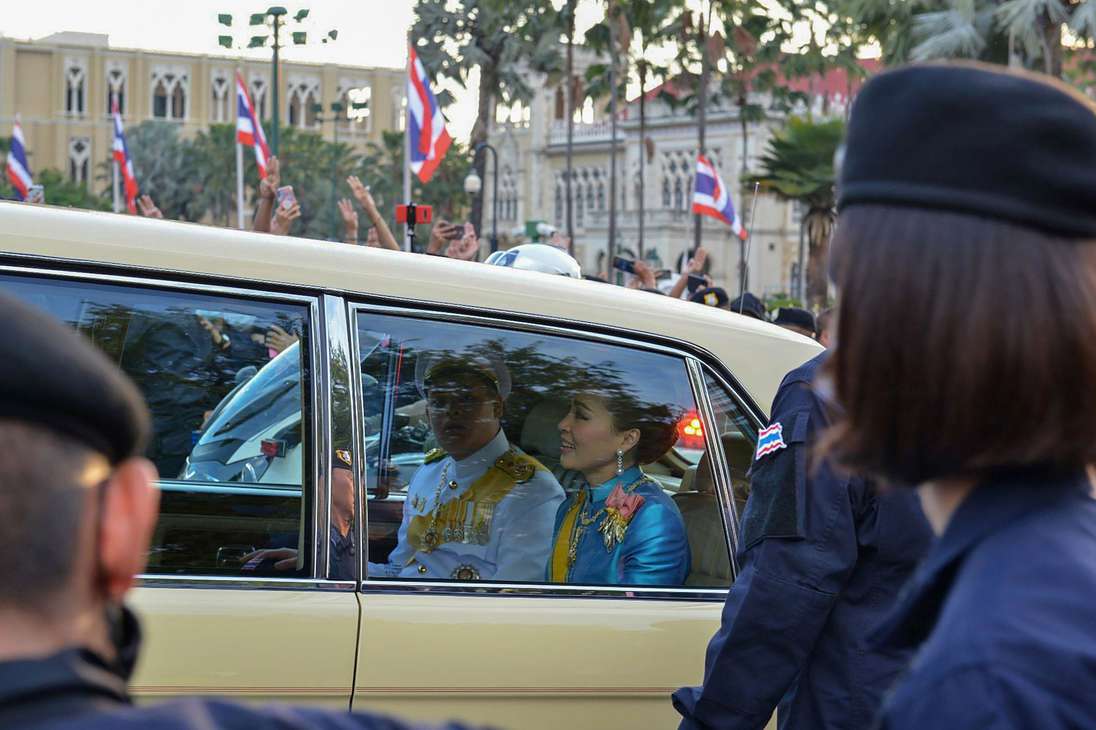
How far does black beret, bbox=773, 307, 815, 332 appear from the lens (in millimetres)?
9211

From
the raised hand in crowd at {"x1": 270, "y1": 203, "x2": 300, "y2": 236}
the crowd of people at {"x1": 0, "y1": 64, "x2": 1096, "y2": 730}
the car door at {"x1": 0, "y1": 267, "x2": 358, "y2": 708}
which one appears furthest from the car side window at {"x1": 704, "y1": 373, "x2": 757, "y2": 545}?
the raised hand in crowd at {"x1": 270, "y1": 203, "x2": 300, "y2": 236}

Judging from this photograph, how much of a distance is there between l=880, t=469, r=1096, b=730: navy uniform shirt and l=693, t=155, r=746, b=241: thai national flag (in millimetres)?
19066

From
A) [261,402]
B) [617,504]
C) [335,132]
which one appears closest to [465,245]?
[617,504]

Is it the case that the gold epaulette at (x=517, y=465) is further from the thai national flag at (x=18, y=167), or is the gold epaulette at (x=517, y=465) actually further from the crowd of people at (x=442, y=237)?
the thai national flag at (x=18, y=167)

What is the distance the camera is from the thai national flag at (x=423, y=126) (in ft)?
59.3

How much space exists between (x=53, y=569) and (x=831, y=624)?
1967 millimetres

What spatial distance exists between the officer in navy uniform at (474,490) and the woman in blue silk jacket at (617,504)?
2.5 inches

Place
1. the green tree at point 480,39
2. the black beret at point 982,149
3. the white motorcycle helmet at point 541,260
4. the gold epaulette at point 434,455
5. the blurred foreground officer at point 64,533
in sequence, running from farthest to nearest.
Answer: the green tree at point 480,39 < the white motorcycle helmet at point 541,260 < the gold epaulette at point 434,455 < the black beret at point 982,149 < the blurred foreground officer at point 64,533

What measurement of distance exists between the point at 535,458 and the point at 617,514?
0.23 meters

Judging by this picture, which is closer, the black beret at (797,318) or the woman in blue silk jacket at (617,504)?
the woman in blue silk jacket at (617,504)

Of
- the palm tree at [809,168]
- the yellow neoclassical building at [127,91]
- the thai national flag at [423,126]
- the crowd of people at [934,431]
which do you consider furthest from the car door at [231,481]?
the yellow neoclassical building at [127,91]

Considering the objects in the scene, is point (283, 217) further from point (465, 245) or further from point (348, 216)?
point (465, 245)

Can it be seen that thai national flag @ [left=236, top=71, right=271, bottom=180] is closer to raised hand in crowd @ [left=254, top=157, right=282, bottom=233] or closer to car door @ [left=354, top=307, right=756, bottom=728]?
raised hand in crowd @ [left=254, top=157, right=282, bottom=233]

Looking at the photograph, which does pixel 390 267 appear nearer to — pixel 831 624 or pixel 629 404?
pixel 629 404
